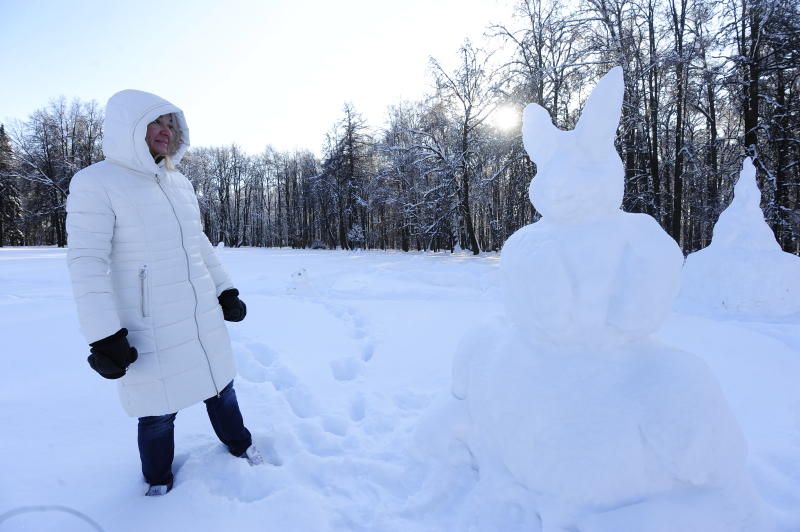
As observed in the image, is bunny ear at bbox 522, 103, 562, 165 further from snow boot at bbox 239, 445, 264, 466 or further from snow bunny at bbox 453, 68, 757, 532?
snow boot at bbox 239, 445, 264, 466

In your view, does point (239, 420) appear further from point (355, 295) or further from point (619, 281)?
point (355, 295)

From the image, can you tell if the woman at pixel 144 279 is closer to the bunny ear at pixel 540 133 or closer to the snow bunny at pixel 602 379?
the snow bunny at pixel 602 379

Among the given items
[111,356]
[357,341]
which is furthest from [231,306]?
[357,341]

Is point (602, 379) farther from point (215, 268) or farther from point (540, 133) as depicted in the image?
point (215, 268)

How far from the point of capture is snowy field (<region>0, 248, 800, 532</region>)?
2.01 m

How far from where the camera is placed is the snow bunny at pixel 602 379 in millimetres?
1646

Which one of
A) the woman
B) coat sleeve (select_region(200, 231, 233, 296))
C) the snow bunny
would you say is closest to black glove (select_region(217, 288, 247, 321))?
coat sleeve (select_region(200, 231, 233, 296))

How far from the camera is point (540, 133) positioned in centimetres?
206

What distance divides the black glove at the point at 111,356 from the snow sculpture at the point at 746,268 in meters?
7.44

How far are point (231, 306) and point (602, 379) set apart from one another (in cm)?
222

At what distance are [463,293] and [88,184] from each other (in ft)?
20.8

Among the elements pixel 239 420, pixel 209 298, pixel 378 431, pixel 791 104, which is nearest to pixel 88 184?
pixel 209 298

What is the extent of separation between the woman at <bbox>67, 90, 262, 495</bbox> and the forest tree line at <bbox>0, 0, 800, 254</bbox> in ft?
44.6

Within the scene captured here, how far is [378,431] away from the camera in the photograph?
2.87 m
